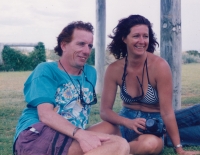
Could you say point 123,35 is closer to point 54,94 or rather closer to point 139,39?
point 139,39

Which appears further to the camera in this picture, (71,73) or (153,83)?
(153,83)

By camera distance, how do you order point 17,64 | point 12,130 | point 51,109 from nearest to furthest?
1. point 51,109
2. point 12,130
3. point 17,64

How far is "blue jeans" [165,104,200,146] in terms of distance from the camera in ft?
13.9

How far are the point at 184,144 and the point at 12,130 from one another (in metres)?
2.42

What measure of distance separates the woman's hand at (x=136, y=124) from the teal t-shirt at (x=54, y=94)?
1.91 feet

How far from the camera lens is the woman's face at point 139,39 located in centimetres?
368

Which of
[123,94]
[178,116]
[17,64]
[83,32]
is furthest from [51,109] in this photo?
[17,64]

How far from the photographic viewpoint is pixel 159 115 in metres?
3.92

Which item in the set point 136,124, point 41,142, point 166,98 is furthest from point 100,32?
point 41,142

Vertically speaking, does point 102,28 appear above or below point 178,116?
above

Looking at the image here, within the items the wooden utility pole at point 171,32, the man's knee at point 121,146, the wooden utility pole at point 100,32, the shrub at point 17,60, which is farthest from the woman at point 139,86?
the shrub at point 17,60

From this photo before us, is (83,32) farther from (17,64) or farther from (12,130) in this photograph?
(17,64)

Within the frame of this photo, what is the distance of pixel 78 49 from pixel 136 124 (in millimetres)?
948

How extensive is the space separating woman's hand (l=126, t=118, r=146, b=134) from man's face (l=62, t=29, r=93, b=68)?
80 centimetres
